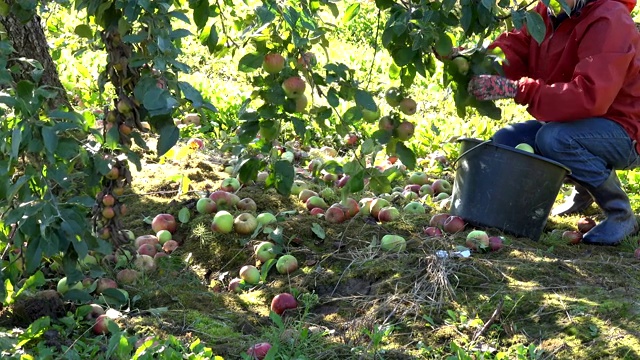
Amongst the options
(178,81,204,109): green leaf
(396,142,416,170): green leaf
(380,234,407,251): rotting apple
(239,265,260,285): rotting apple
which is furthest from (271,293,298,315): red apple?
(178,81,204,109): green leaf

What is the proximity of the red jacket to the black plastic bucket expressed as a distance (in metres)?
0.26

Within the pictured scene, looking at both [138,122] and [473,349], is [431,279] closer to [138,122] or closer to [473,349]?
[473,349]

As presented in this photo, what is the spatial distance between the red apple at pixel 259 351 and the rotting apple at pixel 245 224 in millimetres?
1165

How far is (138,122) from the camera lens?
3.18 m

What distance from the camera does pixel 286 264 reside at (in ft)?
11.7

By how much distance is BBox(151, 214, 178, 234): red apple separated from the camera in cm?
404

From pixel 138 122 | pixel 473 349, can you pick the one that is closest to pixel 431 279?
pixel 473 349

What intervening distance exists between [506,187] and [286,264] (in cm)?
103

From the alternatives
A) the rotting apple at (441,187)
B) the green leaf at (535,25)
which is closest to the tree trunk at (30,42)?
the rotting apple at (441,187)

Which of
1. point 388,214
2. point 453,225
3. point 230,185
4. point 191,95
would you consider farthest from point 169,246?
point 191,95

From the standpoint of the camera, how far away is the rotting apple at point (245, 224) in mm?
3887

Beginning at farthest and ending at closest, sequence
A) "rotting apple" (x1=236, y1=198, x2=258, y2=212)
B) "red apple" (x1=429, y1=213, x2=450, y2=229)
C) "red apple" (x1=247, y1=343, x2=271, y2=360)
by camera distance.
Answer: "rotting apple" (x1=236, y1=198, x2=258, y2=212)
"red apple" (x1=429, y1=213, x2=450, y2=229)
"red apple" (x1=247, y1=343, x2=271, y2=360)

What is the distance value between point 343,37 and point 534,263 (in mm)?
5840

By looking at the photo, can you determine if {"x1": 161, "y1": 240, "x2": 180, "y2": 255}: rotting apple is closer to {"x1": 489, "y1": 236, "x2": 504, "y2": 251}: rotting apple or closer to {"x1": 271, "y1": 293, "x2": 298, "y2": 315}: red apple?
{"x1": 271, "y1": 293, "x2": 298, "y2": 315}: red apple
